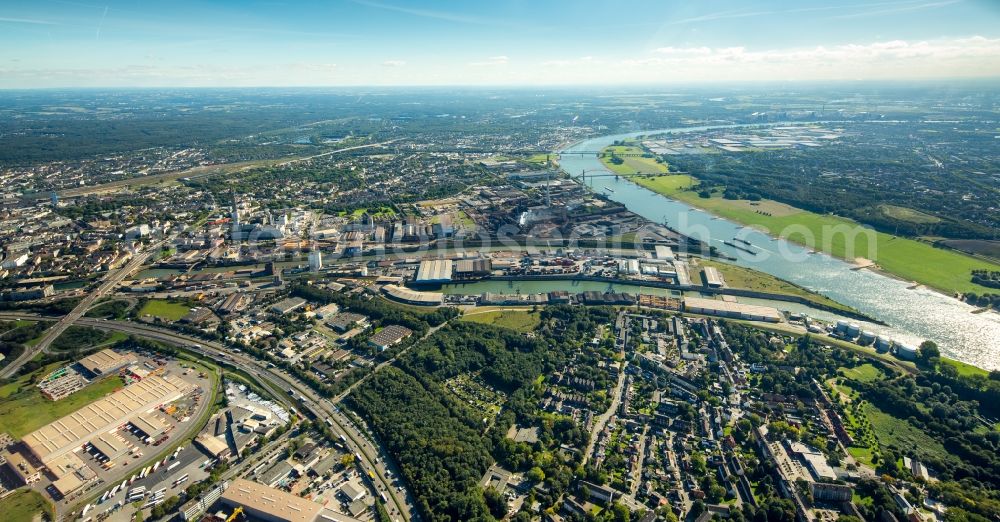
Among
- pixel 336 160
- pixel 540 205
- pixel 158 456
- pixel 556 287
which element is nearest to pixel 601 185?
pixel 540 205

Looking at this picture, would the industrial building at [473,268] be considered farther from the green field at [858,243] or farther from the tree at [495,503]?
the green field at [858,243]

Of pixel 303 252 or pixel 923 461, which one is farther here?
pixel 303 252

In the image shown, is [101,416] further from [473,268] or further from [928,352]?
[928,352]

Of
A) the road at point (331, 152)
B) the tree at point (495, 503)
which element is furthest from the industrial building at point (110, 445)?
the road at point (331, 152)

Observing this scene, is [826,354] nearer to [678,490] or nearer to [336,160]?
[678,490]

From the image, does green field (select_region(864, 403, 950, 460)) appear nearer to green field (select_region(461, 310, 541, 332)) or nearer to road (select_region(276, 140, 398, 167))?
green field (select_region(461, 310, 541, 332))

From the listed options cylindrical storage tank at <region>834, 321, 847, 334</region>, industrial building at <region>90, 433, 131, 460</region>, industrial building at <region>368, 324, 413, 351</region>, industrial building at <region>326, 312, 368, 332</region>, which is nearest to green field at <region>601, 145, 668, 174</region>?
cylindrical storage tank at <region>834, 321, 847, 334</region>

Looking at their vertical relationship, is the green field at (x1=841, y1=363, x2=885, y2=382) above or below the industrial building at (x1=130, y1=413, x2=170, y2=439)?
above
